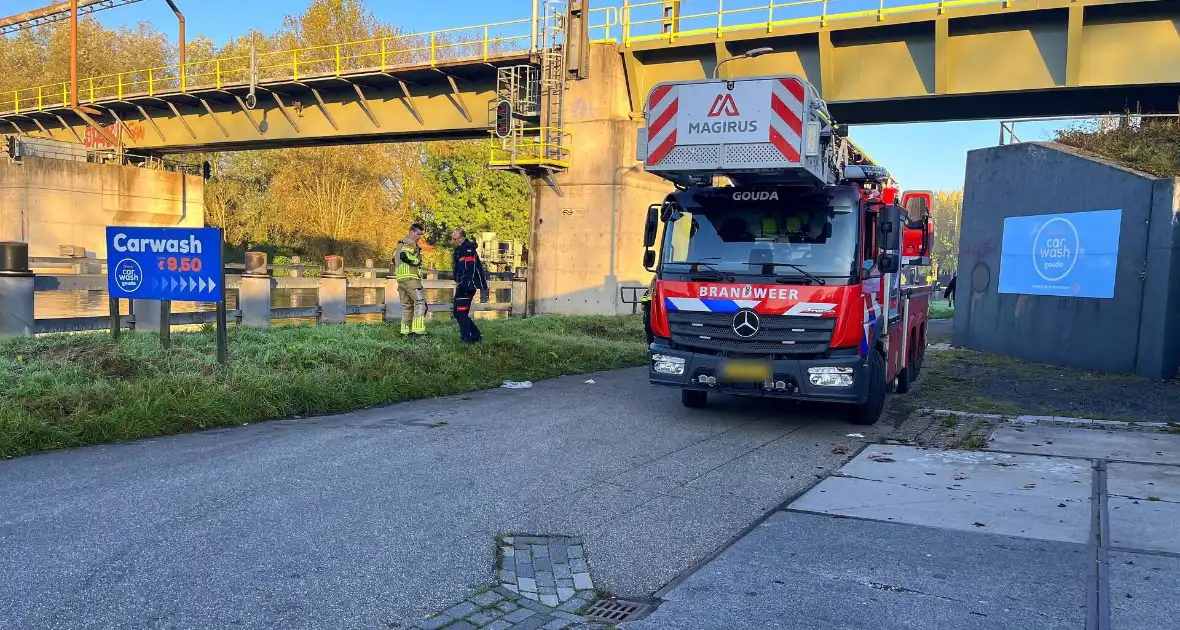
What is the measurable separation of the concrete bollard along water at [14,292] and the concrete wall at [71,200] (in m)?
28.4

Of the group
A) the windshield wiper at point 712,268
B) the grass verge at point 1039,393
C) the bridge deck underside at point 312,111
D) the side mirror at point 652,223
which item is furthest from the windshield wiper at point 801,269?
the bridge deck underside at point 312,111

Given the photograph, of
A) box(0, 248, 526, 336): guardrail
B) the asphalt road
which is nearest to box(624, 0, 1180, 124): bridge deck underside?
box(0, 248, 526, 336): guardrail

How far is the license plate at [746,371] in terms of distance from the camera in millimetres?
8008

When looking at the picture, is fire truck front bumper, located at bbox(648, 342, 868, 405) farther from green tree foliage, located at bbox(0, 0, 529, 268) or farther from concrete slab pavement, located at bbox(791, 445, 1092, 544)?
green tree foliage, located at bbox(0, 0, 529, 268)

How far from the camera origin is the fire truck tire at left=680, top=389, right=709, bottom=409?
965 cm

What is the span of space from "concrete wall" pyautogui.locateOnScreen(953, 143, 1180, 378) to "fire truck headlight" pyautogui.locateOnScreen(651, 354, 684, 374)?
8.77 m

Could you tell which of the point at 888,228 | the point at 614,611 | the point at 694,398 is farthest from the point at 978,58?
the point at 614,611

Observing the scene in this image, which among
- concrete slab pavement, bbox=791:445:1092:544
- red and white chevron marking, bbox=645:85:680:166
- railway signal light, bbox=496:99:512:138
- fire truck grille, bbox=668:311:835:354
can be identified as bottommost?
concrete slab pavement, bbox=791:445:1092:544

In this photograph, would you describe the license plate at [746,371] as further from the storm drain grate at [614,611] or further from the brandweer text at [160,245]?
the brandweer text at [160,245]

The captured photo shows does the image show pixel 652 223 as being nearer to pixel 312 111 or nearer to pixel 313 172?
pixel 312 111

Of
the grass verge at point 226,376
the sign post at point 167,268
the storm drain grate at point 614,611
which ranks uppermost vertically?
the sign post at point 167,268

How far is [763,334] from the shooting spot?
8008mm

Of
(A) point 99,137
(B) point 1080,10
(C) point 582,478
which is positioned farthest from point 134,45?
(C) point 582,478

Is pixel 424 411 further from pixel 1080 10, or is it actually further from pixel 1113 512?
pixel 1080 10
